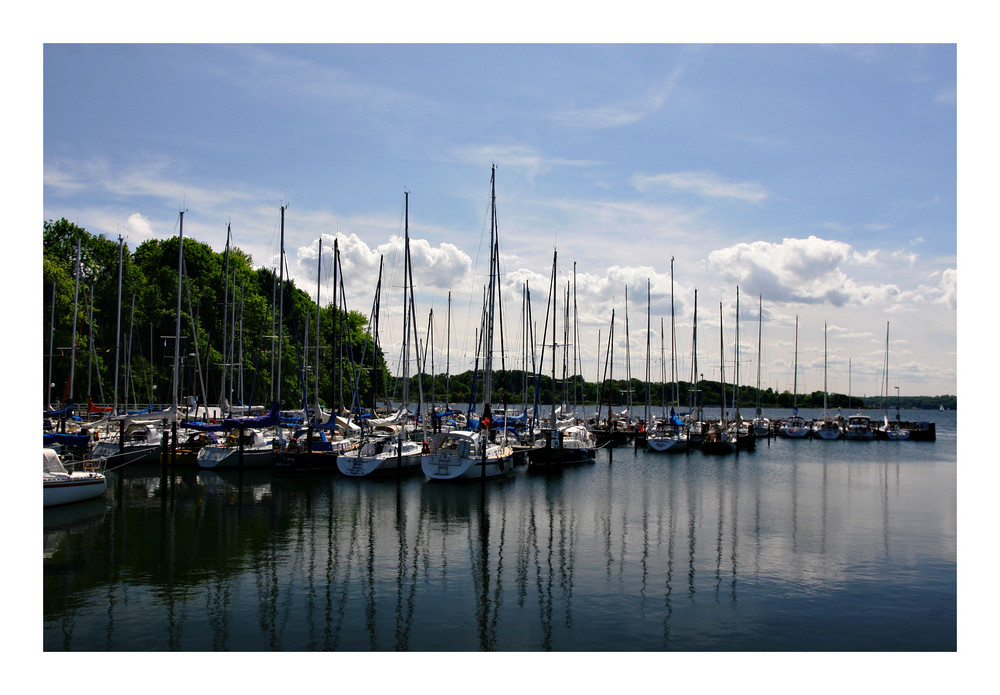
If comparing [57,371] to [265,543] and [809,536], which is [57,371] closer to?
[265,543]

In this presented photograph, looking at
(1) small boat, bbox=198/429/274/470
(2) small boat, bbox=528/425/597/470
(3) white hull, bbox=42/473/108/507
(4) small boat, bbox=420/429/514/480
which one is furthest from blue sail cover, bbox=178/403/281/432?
(2) small boat, bbox=528/425/597/470

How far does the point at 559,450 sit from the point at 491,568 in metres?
28.7

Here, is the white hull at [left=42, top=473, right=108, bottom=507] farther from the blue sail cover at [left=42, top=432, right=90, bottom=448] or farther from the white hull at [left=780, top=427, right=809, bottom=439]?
the white hull at [left=780, top=427, right=809, bottom=439]

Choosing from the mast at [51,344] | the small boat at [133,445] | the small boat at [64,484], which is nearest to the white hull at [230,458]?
the small boat at [133,445]

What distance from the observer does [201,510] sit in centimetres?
3167

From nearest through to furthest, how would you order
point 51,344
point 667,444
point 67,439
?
point 67,439 < point 51,344 < point 667,444

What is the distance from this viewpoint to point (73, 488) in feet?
99.2

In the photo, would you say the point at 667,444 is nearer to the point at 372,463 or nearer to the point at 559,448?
the point at 559,448

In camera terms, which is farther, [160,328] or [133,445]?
[160,328]

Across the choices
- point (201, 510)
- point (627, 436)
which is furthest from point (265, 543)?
point (627, 436)

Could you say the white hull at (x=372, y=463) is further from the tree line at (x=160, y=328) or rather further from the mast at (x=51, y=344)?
the mast at (x=51, y=344)

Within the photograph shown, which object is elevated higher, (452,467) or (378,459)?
(378,459)

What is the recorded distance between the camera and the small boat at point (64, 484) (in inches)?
1162

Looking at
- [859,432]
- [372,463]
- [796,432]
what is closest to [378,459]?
[372,463]
